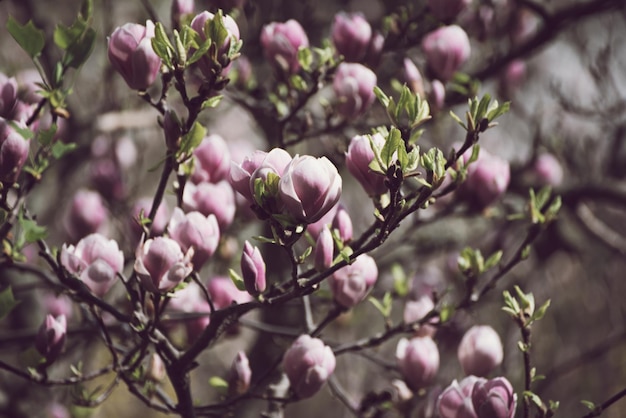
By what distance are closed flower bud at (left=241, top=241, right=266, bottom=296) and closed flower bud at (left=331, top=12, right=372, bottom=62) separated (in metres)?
0.65

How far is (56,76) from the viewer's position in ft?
3.24

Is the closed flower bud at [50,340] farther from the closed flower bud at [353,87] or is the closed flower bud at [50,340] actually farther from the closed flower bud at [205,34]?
the closed flower bud at [353,87]

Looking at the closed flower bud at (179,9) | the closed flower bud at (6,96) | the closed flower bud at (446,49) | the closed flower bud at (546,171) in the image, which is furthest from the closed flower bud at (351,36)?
the closed flower bud at (546,171)

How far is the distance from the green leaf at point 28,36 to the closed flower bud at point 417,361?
78 cm

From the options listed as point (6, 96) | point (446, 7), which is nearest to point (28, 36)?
point (6, 96)

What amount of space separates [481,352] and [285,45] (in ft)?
2.24

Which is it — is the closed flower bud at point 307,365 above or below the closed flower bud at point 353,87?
below

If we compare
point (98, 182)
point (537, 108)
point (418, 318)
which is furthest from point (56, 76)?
point (537, 108)

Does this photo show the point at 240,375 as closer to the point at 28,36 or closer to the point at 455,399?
the point at 455,399

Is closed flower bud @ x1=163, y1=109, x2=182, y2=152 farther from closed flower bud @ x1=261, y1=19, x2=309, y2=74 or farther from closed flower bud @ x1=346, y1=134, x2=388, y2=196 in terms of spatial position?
closed flower bud @ x1=261, y1=19, x2=309, y2=74

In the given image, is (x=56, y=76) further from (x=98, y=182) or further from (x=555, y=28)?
(x=555, y=28)

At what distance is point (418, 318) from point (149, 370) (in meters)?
0.52

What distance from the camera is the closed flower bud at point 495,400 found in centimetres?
91

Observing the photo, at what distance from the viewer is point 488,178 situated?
133 cm
